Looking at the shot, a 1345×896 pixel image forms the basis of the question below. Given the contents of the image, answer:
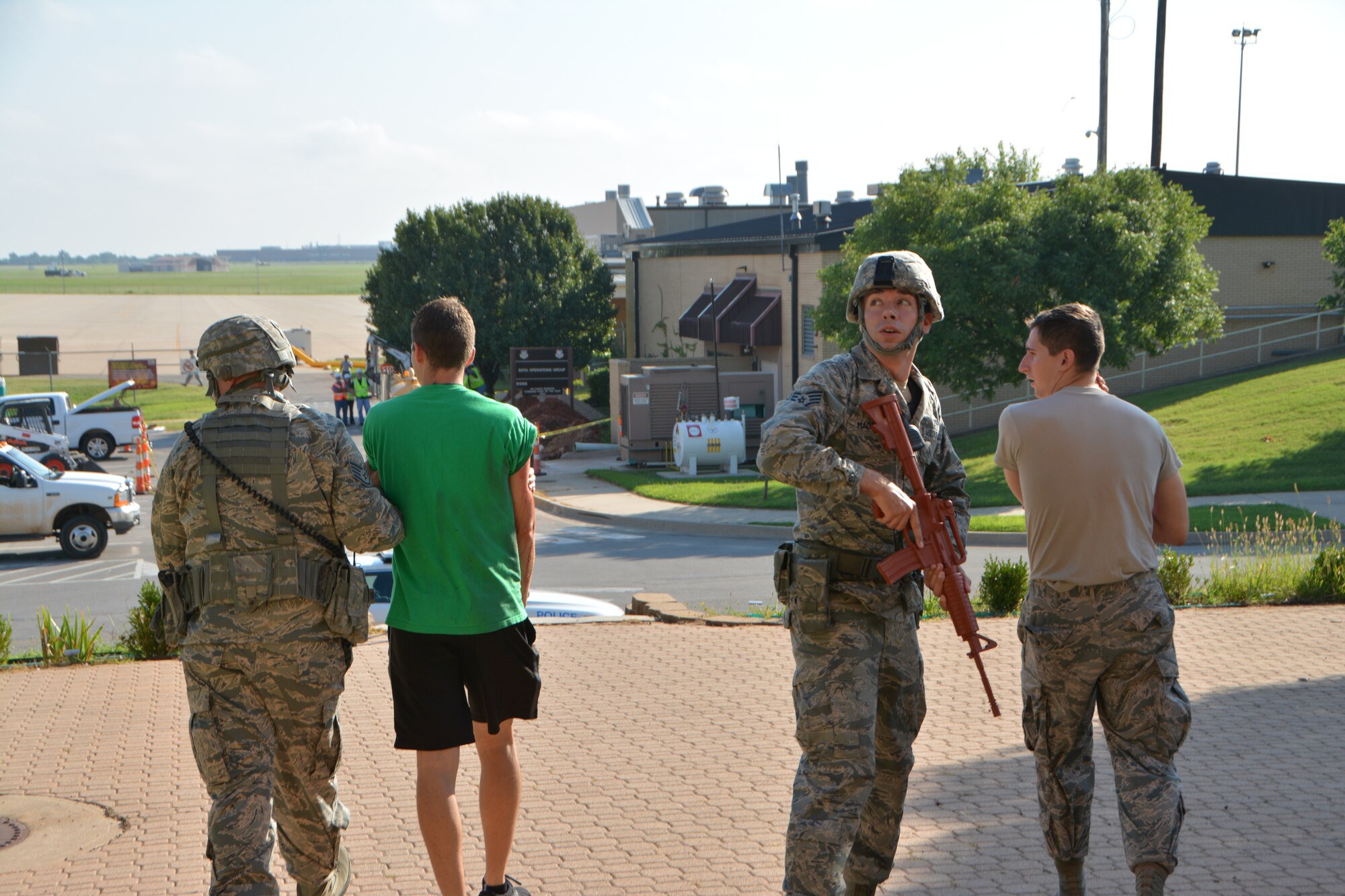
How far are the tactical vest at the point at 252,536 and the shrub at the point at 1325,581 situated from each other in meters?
9.14

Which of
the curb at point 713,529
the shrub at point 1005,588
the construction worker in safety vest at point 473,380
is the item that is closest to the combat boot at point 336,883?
the shrub at point 1005,588

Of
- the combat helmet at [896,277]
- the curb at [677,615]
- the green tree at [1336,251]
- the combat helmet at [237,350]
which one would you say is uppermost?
the green tree at [1336,251]

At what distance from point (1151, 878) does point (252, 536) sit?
3.11 metres

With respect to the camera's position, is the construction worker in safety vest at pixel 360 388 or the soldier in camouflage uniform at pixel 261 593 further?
the construction worker in safety vest at pixel 360 388

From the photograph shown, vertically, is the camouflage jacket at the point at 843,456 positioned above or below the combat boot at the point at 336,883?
above

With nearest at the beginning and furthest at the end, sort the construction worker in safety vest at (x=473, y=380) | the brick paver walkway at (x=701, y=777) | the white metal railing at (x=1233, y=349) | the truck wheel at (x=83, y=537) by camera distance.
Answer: the brick paver walkway at (x=701, y=777) < the truck wheel at (x=83, y=537) < the white metal railing at (x=1233, y=349) < the construction worker in safety vest at (x=473, y=380)

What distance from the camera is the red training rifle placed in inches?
148

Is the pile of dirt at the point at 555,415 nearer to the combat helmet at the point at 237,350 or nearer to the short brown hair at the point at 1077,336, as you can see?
the combat helmet at the point at 237,350

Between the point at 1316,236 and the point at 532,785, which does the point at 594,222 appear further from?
the point at 532,785

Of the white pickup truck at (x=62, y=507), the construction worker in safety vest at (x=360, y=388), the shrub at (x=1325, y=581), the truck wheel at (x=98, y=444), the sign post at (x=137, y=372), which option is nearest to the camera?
the shrub at (x=1325, y=581)

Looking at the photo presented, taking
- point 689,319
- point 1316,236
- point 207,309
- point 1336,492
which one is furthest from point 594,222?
point 207,309

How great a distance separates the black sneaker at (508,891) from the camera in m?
4.09

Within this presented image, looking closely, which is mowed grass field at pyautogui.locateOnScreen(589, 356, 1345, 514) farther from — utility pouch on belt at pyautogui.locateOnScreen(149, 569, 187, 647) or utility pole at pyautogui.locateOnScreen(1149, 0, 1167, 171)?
utility pouch on belt at pyautogui.locateOnScreen(149, 569, 187, 647)

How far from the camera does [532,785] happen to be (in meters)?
5.62
